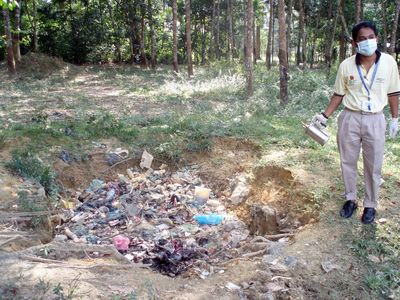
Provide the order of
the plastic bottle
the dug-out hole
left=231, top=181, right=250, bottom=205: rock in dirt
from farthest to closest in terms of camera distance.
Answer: left=231, top=181, right=250, bottom=205: rock in dirt < the plastic bottle < the dug-out hole

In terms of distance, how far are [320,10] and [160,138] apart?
1722 cm

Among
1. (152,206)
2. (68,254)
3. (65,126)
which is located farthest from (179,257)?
(65,126)

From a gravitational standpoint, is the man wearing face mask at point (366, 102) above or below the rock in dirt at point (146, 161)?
above

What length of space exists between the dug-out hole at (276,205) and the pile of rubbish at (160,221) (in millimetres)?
202

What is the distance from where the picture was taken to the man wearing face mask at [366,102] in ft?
11.9

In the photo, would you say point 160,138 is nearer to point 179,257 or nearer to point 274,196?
point 274,196

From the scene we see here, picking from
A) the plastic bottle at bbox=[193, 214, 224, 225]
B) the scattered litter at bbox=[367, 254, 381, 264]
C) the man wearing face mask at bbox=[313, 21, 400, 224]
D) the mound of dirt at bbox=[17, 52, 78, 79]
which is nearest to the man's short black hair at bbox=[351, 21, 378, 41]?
the man wearing face mask at bbox=[313, 21, 400, 224]

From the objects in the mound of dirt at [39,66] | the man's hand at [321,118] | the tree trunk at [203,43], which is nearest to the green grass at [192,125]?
the man's hand at [321,118]

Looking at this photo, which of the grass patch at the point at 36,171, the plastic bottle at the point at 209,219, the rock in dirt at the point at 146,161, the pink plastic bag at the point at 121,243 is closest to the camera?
the pink plastic bag at the point at 121,243

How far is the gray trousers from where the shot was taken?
3766 mm

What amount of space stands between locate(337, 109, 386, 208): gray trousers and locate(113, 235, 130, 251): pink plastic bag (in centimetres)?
244

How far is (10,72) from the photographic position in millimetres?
13141

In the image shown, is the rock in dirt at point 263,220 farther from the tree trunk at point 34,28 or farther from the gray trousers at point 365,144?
the tree trunk at point 34,28

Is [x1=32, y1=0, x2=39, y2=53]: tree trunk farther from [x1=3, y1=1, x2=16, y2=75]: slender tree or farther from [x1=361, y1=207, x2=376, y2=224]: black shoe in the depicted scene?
[x1=361, y1=207, x2=376, y2=224]: black shoe
